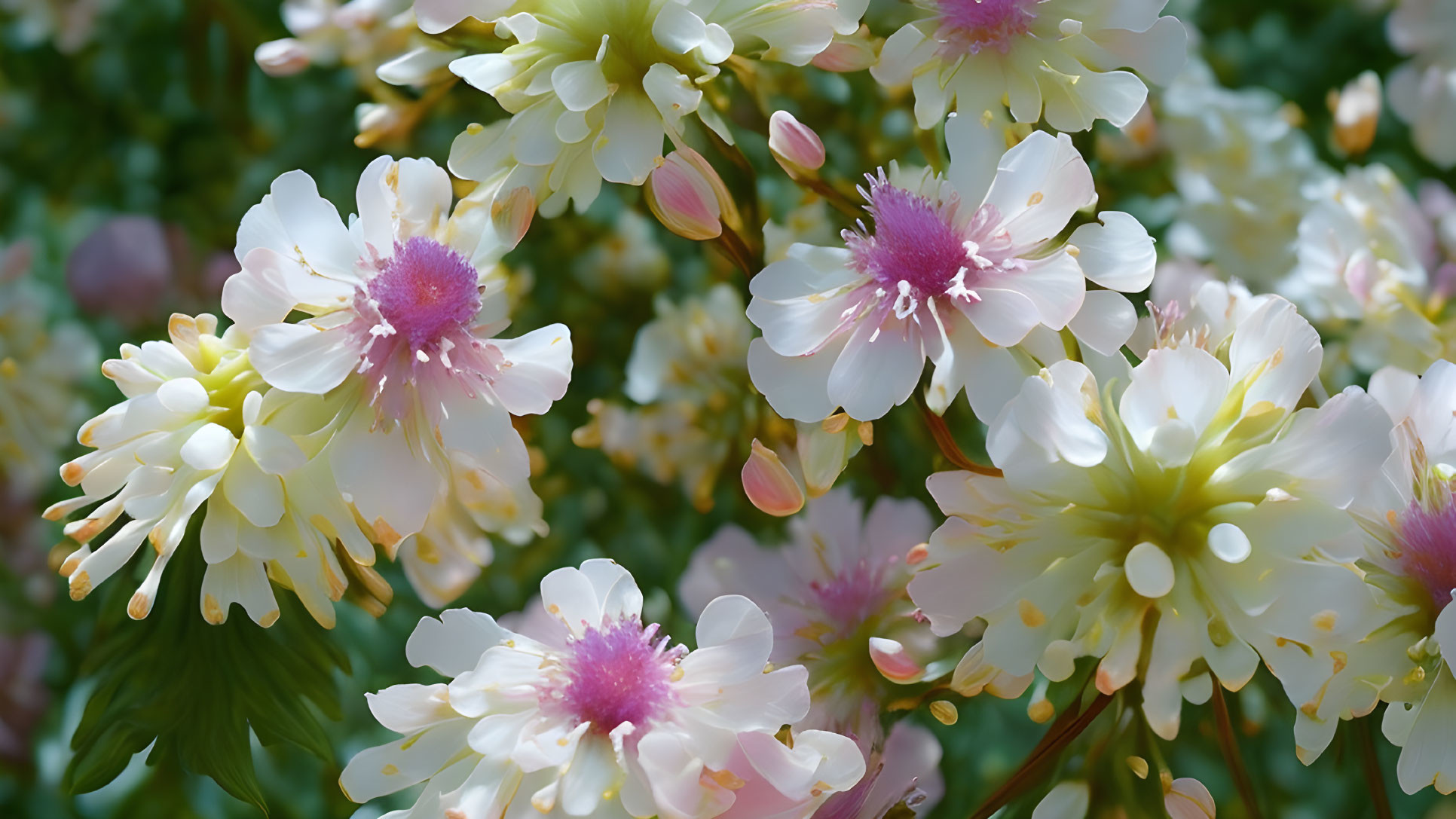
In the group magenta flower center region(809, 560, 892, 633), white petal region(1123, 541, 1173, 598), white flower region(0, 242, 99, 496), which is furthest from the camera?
white flower region(0, 242, 99, 496)

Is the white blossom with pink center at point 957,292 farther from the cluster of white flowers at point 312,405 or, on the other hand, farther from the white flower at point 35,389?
the white flower at point 35,389

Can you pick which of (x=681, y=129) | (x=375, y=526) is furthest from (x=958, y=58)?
(x=375, y=526)

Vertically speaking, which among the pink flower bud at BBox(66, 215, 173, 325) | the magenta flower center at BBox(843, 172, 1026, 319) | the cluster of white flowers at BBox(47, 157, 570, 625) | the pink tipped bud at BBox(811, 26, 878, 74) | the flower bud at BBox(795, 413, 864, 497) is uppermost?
the pink tipped bud at BBox(811, 26, 878, 74)

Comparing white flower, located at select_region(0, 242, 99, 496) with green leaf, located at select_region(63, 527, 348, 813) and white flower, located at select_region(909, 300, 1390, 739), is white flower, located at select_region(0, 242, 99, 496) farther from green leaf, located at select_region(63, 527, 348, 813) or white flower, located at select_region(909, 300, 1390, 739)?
white flower, located at select_region(909, 300, 1390, 739)

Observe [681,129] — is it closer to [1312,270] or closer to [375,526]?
[375,526]

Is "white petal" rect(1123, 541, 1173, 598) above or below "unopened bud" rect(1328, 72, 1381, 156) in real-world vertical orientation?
above

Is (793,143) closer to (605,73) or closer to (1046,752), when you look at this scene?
(605,73)

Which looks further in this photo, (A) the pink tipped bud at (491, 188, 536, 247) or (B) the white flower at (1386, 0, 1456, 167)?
(B) the white flower at (1386, 0, 1456, 167)

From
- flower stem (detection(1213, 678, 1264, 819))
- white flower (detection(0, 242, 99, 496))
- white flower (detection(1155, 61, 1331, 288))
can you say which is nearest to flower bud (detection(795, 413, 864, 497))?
flower stem (detection(1213, 678, 1264, 819))
